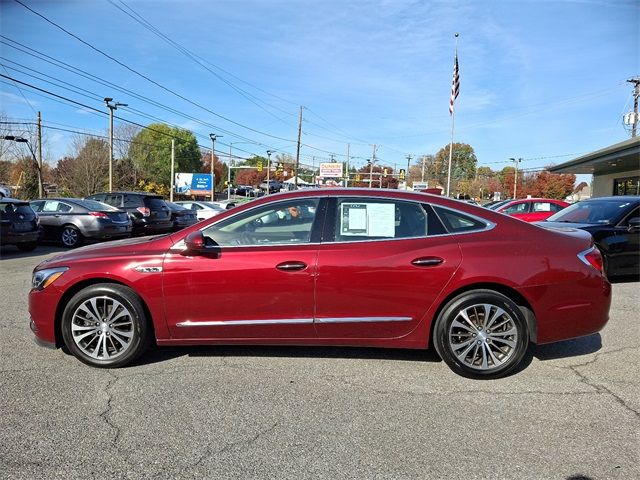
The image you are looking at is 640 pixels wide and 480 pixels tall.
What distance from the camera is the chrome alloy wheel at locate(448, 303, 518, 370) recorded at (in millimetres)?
3861

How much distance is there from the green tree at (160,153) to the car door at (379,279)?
58.9 metres

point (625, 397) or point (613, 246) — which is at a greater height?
point (613, 246)

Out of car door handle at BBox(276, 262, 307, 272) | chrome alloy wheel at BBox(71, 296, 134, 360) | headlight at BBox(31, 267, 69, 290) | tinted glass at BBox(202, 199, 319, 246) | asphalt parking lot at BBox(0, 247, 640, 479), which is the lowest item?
asphalt parking lot at BBox(0, 247, 640, 479)

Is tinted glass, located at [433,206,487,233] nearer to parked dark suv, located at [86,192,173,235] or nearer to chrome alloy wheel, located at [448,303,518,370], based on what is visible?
chrome alloy wheel, located at [448,303,518,370]

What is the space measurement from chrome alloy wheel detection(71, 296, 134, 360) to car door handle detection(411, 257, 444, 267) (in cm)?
246

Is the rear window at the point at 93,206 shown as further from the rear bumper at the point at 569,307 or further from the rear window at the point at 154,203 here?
the rear bumper at the point at 569,307

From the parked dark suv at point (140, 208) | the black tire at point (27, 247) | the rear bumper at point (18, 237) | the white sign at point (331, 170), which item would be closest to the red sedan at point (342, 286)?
the rear bumper at point (18, 237)

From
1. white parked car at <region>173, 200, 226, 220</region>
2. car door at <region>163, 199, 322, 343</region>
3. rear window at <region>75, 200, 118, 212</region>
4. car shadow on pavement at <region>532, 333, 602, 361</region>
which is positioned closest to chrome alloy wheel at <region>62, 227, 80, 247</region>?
rear window at <region>75, 200, 118, 212</region>

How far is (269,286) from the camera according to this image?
12.6ft

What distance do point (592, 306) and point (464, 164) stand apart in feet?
379

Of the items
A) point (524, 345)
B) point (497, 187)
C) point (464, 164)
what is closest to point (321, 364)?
point (524, 345)

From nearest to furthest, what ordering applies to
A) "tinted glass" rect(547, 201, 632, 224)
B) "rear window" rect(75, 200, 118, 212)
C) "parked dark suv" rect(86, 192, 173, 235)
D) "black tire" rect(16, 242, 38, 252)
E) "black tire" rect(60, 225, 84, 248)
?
"tinted glass" rect(547, 201, 632, 224) → "black tire" rect(16, 242, 38, 252) → "black tire" rect(60, 225, 84, 248) → "rear window" rect(75, 200, 118, 212) → "parked dark suv" rect(86, 192, 173, 235)

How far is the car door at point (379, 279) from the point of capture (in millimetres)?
3824

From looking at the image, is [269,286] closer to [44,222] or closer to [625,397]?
[625,397]
